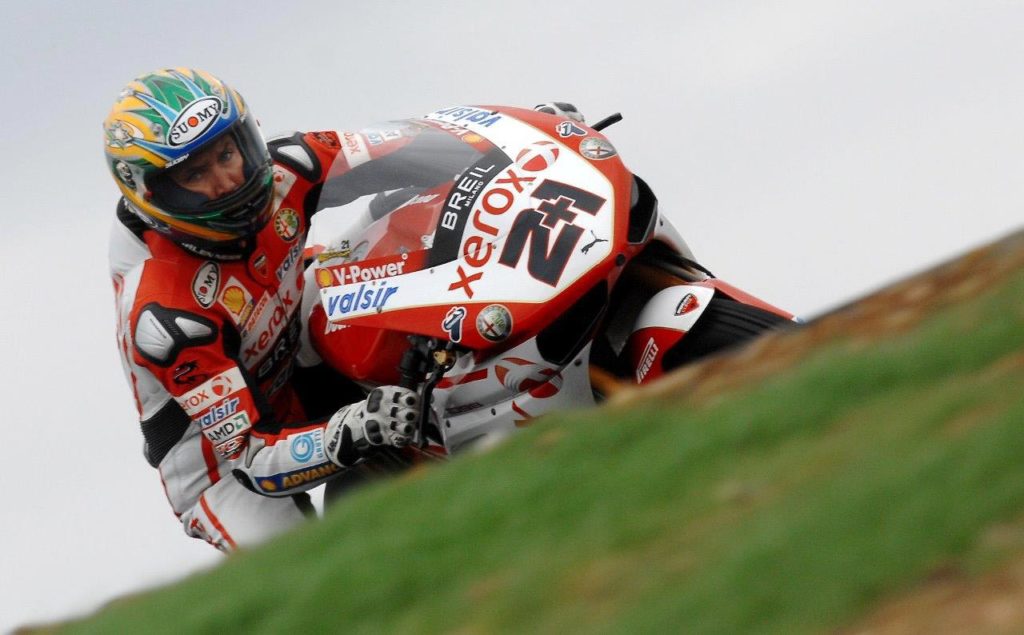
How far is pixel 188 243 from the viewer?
5965mm

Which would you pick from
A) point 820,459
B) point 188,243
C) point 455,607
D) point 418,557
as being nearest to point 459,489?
point 418,557

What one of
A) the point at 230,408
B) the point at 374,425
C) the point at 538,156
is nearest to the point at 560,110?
the point at 538,156

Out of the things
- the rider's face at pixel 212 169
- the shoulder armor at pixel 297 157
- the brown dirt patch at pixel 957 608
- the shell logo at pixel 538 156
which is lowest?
the shoulder armor at pixel 297 157

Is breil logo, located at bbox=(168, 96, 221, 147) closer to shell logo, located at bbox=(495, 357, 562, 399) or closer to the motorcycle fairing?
the motorcycle fairing

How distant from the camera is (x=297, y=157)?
6.45m

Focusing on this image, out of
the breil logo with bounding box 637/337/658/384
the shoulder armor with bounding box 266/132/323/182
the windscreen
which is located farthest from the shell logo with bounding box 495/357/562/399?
the shoulder armor with bounding box 266/132/323/182

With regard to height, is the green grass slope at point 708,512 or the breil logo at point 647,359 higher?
the green grass slope at point 708,512

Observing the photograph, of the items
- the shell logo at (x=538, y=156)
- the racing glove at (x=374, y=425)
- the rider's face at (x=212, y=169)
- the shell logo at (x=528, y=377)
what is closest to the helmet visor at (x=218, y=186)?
the rider's face at (x=212, y=169)

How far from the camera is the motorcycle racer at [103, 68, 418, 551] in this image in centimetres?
578

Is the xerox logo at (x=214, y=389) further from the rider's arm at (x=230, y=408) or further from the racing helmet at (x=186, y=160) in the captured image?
the racing helmet at (x=186, y=160)

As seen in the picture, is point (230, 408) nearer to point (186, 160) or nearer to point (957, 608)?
point (186, 160)

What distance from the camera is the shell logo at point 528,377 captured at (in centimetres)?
533

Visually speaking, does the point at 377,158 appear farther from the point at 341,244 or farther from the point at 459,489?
the point at 459,489

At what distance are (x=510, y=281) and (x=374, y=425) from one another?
0.76m
